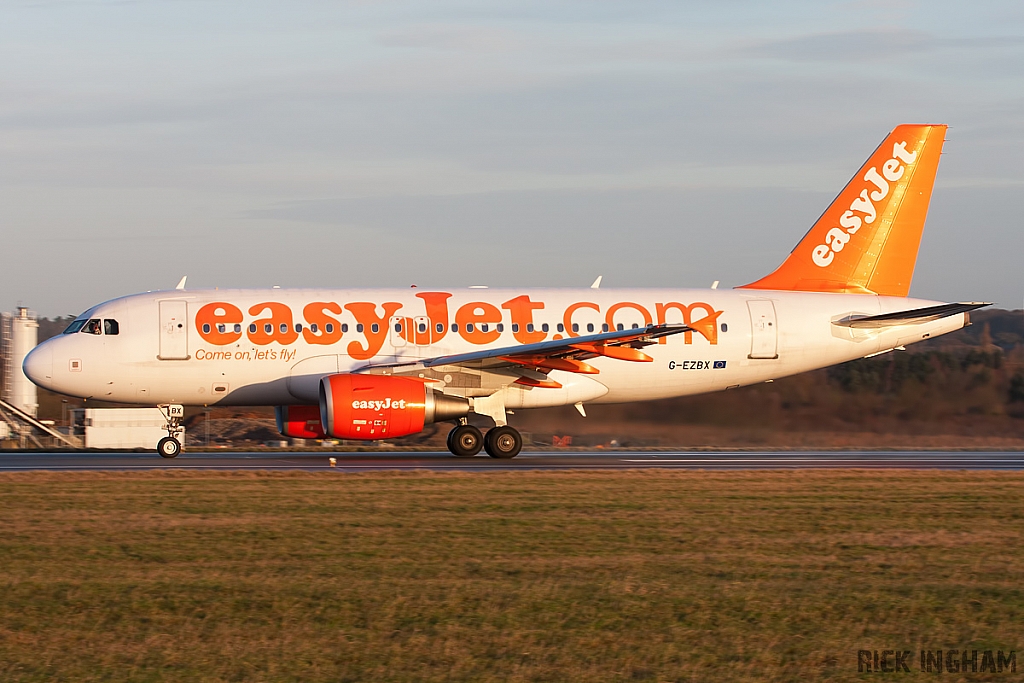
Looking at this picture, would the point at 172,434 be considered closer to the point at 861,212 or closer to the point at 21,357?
the point at 21,357

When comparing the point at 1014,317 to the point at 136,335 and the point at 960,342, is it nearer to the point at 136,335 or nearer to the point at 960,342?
the point at 960,342

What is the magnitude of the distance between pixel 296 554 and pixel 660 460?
516 inches

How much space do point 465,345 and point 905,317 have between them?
8.99 meters

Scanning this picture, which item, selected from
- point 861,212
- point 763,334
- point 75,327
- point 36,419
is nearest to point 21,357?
point 36,419

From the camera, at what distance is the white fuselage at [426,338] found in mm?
22625

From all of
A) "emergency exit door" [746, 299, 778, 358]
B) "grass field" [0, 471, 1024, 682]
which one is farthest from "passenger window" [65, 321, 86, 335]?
"emergency exit door" [746, 299, 778, 358]

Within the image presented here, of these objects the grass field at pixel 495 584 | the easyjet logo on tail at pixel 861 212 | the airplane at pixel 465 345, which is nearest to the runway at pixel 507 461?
the airplane at pixel 465 345

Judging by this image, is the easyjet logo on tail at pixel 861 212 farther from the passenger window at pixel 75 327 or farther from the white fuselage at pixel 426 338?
the passenger window at pixel 75 327

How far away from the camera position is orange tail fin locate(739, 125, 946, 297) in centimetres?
2539

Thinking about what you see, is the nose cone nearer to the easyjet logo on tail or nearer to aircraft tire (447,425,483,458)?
aircraft tire (447,425,483,458)

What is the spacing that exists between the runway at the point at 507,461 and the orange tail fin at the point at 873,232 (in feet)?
12.4

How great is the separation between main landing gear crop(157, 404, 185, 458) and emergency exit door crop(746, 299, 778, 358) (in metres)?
11.7

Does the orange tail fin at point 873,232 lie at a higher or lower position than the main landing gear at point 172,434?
higher

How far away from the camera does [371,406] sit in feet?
66.6
